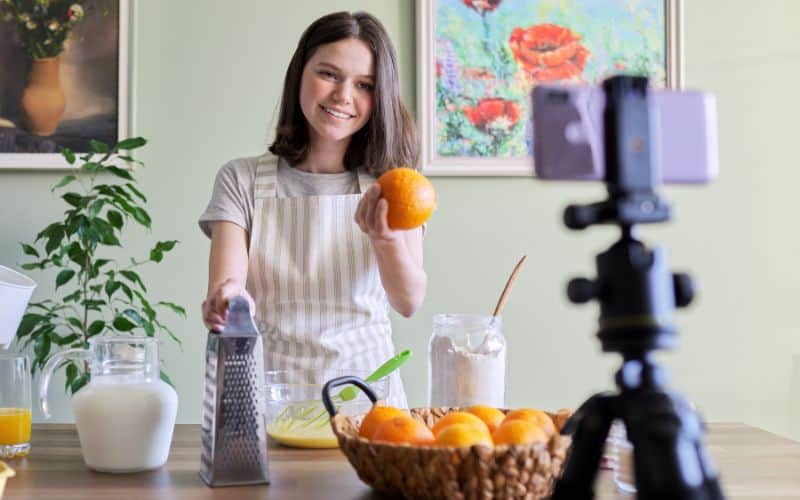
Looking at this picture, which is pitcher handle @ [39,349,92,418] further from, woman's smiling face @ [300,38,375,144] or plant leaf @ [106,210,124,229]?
plant leaf @ [106,210,124,229]

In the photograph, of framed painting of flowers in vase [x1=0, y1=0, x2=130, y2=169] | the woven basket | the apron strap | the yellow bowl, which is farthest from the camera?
framed painting of flowers in vase [x1=0, y1=0, x2=130, y2=169]

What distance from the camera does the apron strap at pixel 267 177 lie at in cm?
176

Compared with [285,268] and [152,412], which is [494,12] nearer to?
[285,268]

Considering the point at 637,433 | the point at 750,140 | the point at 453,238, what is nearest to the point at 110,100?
the point at 453,238

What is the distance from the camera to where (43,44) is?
8.34 feet

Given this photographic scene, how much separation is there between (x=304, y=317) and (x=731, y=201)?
1.52 metres

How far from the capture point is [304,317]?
1722 millimetres

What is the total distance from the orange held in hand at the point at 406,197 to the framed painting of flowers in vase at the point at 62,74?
1541 mm

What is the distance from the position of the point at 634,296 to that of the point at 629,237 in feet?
0.13

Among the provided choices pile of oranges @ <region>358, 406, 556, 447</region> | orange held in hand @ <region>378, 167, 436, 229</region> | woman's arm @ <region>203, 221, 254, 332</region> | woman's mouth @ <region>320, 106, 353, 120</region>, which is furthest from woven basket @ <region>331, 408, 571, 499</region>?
woman's mouth @ <region>320, 106, 353, 120</region>

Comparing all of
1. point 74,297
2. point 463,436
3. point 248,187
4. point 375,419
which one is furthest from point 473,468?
point 74,297

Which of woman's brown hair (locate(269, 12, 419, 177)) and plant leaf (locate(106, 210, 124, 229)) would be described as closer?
woman's brown hair (locate(269, 12, 419, 177))

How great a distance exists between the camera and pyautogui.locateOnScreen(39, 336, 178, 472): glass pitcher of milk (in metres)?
1.02

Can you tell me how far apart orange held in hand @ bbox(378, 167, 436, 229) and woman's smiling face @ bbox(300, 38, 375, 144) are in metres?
0.44
